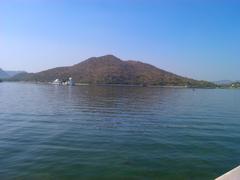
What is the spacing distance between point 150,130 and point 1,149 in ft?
59.5

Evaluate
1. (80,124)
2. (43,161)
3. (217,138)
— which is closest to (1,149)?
(43,161)

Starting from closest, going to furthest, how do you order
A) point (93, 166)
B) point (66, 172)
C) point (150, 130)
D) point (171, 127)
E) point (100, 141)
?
point (66, 172) → point (93, 166) → point (100, 141) → point (150, 130) → point (171, 127)

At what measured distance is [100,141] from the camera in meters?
31.0

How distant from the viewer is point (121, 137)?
109 ft

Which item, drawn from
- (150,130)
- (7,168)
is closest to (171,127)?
(150,130)

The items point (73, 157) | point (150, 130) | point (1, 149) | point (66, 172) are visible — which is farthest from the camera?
point (150, 130)

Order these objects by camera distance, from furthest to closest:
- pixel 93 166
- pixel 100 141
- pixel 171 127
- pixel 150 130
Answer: pixel 171 127 < pixel 150 130 < pixel 100 141 < pixel 93 166

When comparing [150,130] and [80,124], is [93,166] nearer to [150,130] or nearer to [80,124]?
[150,130]

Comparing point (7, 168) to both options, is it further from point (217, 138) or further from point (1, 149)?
point (217, 138)

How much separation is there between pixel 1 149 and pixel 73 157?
683cm

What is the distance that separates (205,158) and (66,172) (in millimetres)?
11508

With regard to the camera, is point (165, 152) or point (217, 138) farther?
point (217, 138)

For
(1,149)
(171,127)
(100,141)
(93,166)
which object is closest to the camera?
(93,166)

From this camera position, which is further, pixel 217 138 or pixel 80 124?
pixel 80 124
